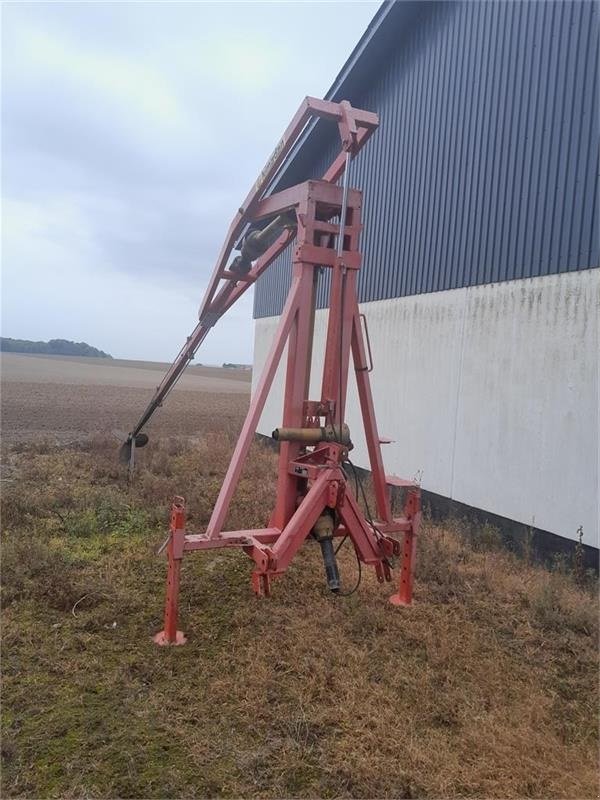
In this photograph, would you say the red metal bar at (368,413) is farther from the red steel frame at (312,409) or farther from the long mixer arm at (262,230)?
the long mixer arm at (262,230)

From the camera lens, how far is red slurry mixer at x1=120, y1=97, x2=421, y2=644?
4.28 meters

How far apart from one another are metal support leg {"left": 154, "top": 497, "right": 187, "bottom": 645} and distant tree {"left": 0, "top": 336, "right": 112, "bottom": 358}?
373 ft

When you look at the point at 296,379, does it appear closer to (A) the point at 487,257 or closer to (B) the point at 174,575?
(B) the point at 174,575

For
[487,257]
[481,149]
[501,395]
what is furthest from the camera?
[481,149]

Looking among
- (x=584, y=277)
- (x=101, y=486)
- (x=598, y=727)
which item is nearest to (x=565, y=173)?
(x=584, y=277)

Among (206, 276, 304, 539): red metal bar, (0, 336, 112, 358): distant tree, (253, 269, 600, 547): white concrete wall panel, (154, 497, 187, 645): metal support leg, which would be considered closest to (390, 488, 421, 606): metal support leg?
(206, 276, 304, 539): red metal bar

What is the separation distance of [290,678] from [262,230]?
412 cm

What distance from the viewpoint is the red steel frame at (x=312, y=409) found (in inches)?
169

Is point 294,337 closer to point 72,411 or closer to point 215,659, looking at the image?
point 215,659

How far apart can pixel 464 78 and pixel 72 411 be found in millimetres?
18250

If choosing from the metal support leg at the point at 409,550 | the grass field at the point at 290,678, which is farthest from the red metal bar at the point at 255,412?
the metal support leg at the point at 409,550

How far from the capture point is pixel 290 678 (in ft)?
12.7

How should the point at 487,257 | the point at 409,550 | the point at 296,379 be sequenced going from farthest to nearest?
1. the point at 487,257
2. the point at 409,550
3. the point at 296,379

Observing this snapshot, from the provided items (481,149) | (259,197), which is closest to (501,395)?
(481,149)
